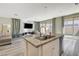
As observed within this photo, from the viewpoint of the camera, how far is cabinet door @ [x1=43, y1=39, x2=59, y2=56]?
1.84 meters

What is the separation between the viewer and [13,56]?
1.85 meters

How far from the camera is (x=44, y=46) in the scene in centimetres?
184

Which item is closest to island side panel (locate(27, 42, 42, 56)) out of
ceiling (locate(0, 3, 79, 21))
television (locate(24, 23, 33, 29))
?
television (locate(24, 23, 33, 29))

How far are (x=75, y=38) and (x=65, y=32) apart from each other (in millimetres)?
230

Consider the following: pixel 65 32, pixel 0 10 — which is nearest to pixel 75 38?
pixel 65 32

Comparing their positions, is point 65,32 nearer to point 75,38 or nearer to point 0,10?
point 75,38

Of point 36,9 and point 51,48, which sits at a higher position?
point 36,9

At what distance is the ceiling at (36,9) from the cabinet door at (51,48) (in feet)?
1.94

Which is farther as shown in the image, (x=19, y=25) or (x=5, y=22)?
(x=19, y=25)

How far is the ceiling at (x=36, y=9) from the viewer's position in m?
1.76

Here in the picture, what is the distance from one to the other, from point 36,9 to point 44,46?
2.55 ft

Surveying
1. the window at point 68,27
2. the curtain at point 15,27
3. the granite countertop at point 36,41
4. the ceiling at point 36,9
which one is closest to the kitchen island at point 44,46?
the granite countertop at point 36,41

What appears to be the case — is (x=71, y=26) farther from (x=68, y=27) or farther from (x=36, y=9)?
(x=36, y=9)

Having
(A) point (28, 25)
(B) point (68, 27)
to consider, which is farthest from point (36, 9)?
(B) point (68, 27)
